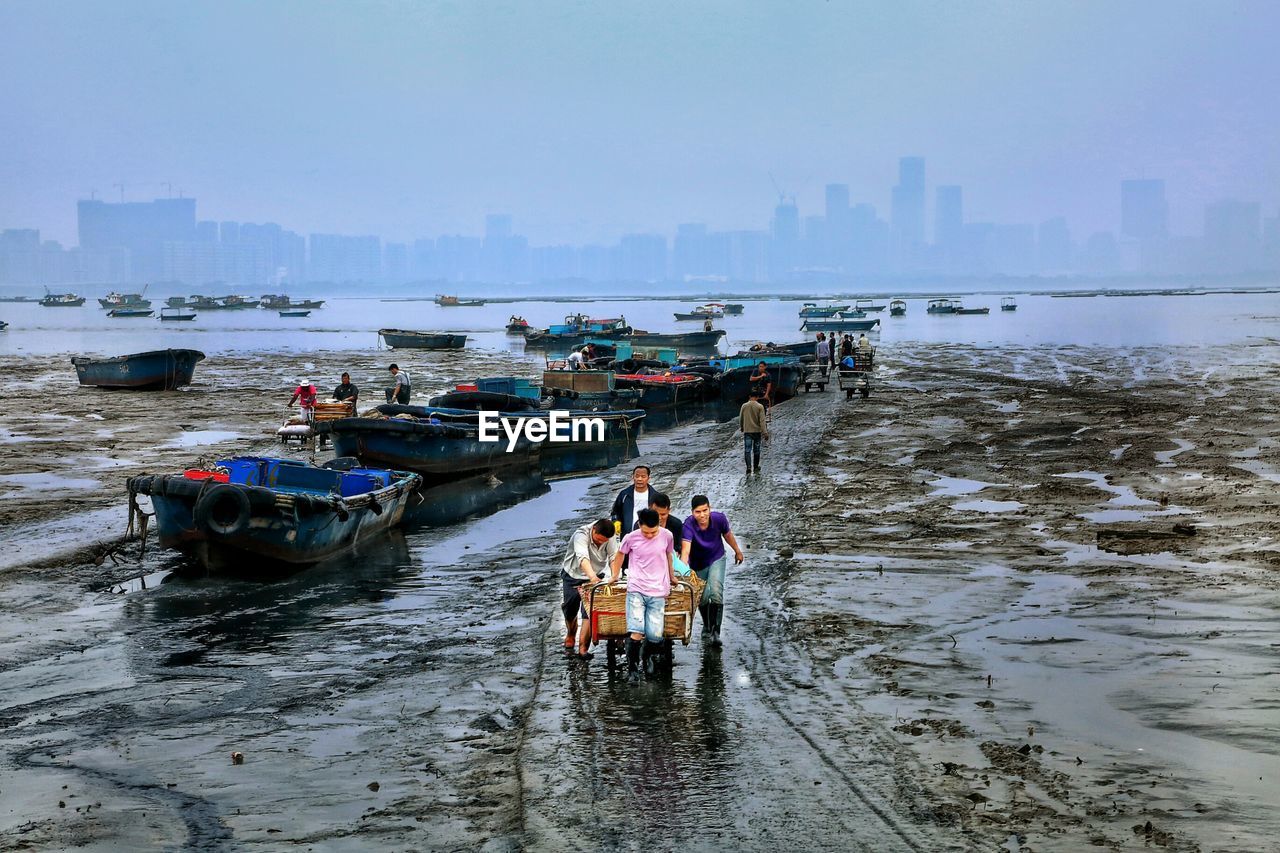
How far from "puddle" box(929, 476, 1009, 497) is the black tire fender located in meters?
11.9

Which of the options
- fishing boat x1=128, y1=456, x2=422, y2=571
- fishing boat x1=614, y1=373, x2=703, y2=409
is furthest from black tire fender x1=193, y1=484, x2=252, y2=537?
fishing boat x1=614, y1=373, x2=703, y2=409

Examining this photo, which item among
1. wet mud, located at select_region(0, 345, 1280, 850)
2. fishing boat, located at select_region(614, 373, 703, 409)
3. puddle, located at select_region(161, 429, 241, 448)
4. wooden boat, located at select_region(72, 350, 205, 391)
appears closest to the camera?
wet mud, located at select_region(0, 345, 1280, 850)

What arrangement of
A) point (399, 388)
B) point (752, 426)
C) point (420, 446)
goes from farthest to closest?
point (399, 388) < point (420, 446) < point (752, 426)

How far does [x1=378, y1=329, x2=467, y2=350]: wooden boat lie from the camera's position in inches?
3206

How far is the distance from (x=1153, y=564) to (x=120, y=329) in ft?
405

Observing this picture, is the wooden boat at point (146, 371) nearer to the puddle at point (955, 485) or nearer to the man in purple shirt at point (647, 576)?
the puddle at point (955, 485)

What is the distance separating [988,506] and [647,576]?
11.6m

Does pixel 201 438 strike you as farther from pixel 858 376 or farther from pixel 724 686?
pixel 724 686

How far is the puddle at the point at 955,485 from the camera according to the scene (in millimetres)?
22336

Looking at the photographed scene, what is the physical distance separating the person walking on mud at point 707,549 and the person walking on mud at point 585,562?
751 mm

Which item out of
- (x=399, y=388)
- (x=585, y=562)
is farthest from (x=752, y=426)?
(x=399, y=388)

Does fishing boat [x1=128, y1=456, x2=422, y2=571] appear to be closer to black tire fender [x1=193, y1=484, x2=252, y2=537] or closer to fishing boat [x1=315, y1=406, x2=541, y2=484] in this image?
black tire fender [x1=193, y1=484, x2=252, y2=537]

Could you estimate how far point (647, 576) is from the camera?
1092 cm

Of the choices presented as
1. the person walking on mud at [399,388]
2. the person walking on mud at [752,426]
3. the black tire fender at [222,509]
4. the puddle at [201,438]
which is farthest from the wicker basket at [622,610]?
the puddle at [201,438]
